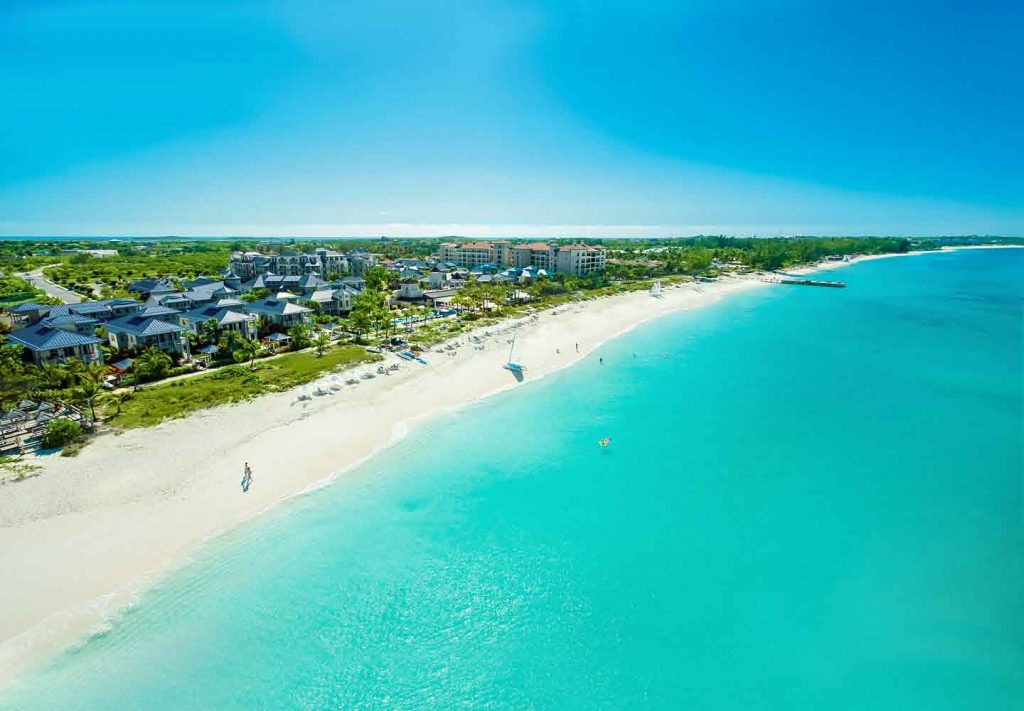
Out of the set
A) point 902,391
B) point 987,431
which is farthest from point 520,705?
point 902,391

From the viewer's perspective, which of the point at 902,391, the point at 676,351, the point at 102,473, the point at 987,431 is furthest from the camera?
the point at 676,351

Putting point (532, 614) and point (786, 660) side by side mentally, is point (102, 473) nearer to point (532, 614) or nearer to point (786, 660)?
point (532, 614)

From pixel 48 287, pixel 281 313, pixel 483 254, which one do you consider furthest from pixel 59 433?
pixel 483 254

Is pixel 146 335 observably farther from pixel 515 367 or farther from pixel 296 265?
pixel 296 265

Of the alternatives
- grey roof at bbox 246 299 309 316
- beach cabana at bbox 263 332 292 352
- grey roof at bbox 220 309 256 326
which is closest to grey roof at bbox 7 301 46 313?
grey roof at bbox 246 299 309 316

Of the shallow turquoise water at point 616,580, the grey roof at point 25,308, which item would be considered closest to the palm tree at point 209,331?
the grey roof at point 25,308

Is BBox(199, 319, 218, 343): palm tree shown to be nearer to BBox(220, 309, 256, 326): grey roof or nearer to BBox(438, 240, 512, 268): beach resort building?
BBox(220, 309, 256, 326): grey roof

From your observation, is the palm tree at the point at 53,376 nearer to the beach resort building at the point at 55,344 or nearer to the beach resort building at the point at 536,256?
the beach resort building at the point at 55,344
